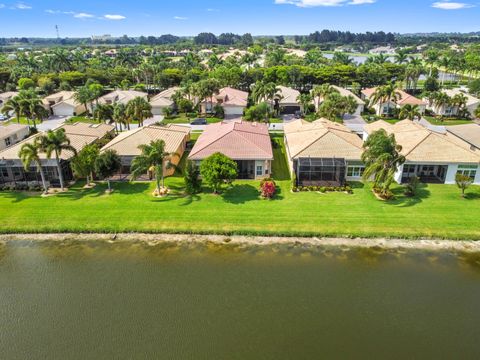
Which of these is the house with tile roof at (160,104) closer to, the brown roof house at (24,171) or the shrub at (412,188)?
the brown roof house at (24,171)

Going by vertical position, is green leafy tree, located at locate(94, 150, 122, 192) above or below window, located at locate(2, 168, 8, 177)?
above

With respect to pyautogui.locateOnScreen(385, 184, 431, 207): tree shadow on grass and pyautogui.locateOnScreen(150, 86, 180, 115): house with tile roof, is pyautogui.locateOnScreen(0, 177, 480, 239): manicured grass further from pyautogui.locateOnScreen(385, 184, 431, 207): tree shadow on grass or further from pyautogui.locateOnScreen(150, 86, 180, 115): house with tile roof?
pyautogui.locateOnScreen(150, 86, 180, 115): house with tile roof

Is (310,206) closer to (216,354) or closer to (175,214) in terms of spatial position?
(175,214)

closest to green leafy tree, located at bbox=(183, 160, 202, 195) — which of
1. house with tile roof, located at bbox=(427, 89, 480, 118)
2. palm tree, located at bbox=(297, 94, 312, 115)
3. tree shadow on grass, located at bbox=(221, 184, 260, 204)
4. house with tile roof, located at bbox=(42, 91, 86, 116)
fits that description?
tree shadow on grass, located at bbox=(221, 184, 260, 204)

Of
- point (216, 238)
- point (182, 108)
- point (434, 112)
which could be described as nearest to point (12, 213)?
point (216, 238)

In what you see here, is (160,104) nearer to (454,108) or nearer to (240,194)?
(240,194)

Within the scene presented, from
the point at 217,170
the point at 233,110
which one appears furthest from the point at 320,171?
the point at 233,110

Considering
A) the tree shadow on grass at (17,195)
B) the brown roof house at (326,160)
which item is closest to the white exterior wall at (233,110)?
the brown roof house at (326,160)
